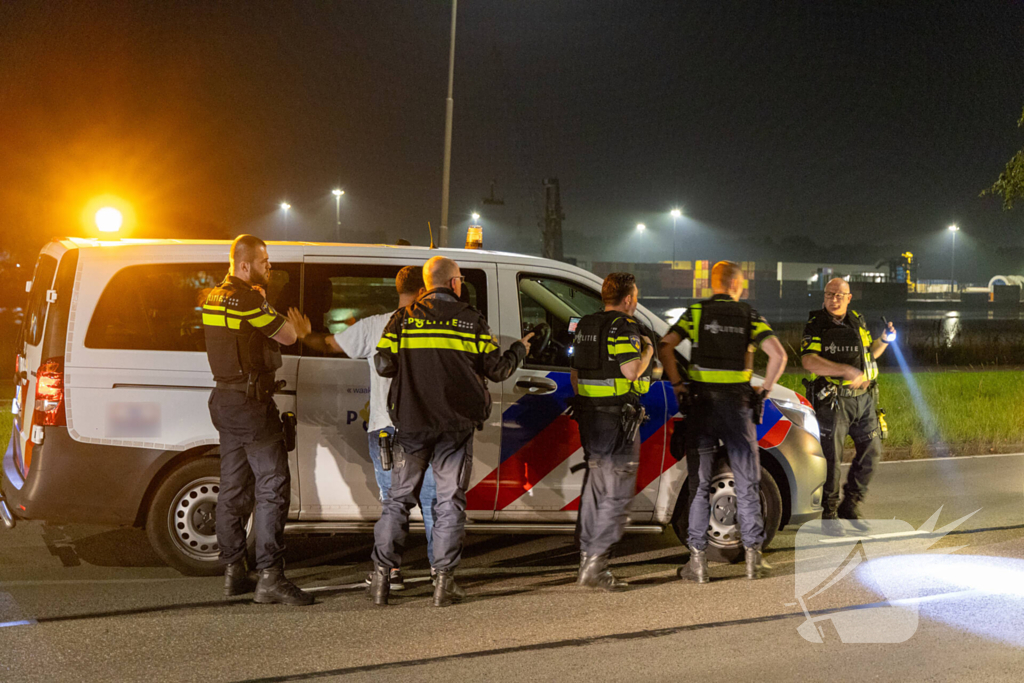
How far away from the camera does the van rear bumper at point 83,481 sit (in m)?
5.02

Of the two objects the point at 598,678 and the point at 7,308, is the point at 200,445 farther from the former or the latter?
the point at 7,308

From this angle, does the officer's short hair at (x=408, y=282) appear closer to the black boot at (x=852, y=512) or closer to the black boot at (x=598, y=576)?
the black boot at (x=598, y=576)

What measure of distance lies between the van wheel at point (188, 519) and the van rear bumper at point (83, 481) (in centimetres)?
12

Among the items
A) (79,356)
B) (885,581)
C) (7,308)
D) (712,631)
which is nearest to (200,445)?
(79,356)

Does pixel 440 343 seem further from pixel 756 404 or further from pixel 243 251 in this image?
pixel 756 404

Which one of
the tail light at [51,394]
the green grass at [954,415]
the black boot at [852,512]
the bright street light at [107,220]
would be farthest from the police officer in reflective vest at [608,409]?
the green grass at [954,415]

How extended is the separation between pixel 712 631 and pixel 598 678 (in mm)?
885

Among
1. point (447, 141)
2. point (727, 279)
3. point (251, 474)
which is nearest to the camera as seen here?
point (251, 474)

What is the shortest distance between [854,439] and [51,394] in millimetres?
5350

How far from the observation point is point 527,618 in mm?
4617

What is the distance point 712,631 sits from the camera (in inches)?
174

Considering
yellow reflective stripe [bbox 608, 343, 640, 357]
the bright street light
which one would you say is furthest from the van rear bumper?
yellow reflective stripe [bbox 608, 343, 640, 357]

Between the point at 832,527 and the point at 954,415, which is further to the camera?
the point at 954,415

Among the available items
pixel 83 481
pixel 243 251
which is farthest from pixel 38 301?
pixel 243 251
